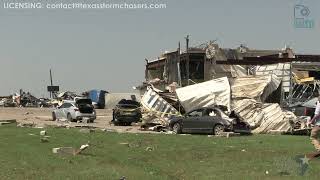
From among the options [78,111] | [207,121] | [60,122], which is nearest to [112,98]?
[78,111]

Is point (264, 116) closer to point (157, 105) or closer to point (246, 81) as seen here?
point (246, 81)

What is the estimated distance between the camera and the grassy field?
13273 mm

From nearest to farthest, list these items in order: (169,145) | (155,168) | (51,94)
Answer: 1. (155,168)
2. (169,145)
3. (51,94)

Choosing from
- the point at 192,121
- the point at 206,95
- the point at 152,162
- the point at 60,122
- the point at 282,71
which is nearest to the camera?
the point at 152,162

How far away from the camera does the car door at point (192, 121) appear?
32.2 metres

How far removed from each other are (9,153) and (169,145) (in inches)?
266

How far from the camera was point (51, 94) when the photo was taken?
111375mm

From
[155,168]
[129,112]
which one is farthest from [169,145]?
[129,112]

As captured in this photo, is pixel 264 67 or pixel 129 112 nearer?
pixel 129 112

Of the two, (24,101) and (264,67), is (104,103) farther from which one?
(264,67)

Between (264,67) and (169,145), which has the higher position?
(264,67)

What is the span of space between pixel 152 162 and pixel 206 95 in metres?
23.1

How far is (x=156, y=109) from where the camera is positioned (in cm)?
3975

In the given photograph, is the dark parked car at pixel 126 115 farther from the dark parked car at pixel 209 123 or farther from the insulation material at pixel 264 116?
the dark parked car at pixel 209 123
